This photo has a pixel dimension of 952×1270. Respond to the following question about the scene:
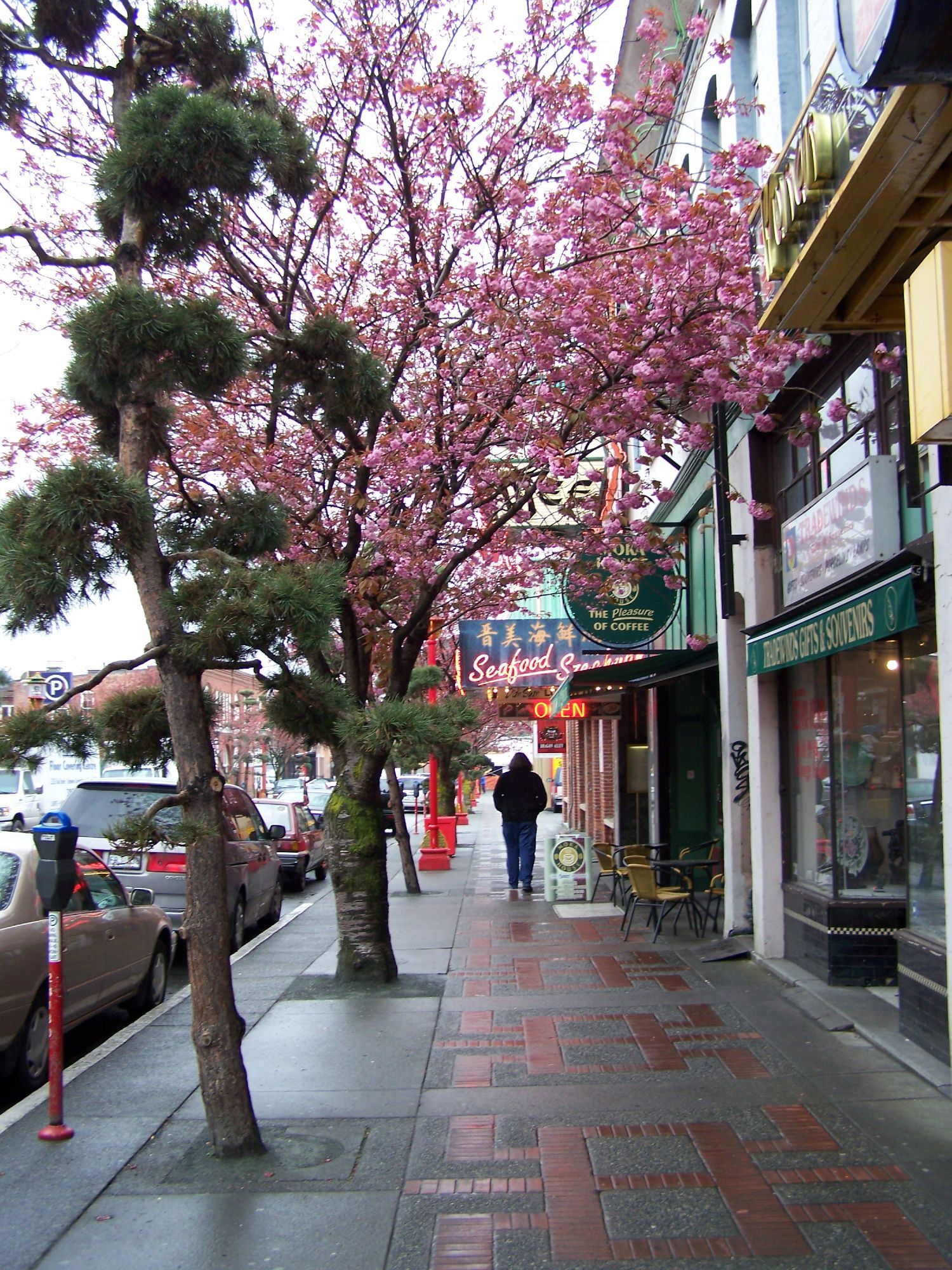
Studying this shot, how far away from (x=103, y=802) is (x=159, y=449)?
21.2 feet

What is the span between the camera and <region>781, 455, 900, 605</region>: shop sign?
7.00 m

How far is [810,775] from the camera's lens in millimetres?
9188

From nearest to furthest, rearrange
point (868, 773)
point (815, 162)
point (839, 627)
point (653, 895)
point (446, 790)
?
point (815, 162)
point (839, 627)
point (868, 773)
point (653, 895)
point (446, 790)

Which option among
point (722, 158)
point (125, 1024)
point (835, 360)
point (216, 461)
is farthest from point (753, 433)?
point (125, 1024)

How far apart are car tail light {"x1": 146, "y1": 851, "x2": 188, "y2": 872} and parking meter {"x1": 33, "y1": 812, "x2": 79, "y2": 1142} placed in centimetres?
521

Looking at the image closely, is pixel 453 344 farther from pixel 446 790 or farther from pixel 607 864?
pixel 446 790

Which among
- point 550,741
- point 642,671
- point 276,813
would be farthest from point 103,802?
point 550,741

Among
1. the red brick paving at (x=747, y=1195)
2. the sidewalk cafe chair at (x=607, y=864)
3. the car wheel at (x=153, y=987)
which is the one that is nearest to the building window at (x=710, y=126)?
the sidewalk cafe chair at (x=607, y=864)

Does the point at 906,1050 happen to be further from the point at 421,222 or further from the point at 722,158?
the point at 421,222

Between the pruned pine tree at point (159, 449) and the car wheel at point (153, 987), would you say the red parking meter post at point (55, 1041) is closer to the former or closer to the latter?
the pruned pine tree at point (159, 449)

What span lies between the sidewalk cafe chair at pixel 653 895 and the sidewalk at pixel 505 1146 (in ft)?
6.48

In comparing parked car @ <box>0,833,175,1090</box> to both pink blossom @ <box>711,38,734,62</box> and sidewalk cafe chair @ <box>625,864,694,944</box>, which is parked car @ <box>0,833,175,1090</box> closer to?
sidewalk cafe chair @ <box>625,864,694,944</box>

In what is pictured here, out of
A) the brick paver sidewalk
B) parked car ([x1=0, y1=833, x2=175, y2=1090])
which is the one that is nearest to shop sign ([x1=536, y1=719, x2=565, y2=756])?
parked car ([x1=0, y1=833, x2=175, y2=1090])

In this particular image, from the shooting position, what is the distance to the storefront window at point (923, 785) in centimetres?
667
